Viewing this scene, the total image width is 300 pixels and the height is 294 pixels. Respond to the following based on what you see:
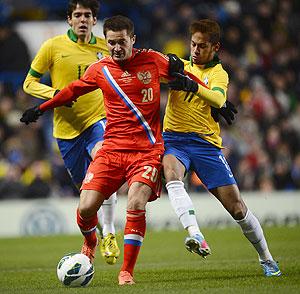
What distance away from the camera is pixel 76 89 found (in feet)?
29.2

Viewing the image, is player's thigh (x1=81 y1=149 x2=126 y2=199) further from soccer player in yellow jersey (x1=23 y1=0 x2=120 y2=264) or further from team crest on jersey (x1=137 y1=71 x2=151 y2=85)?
soccer player in yellow jersey (x1=23 y1=0 x2=120 y2=264)

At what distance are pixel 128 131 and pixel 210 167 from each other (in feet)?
3.01

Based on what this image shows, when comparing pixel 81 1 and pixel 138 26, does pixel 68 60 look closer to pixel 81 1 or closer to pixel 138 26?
→ pixel 81 1

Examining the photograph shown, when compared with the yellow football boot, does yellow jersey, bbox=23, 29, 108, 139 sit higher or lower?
higher

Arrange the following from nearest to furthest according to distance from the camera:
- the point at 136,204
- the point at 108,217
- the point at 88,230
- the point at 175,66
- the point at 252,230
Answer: the point at 136,204
the point at 175,66
the point at 252,230
the point at 88,230
the point at 108,217

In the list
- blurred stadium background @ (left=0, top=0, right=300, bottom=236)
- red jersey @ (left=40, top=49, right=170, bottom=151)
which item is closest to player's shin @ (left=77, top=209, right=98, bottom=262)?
red jersey @ (left=40, top=49, right=170, bottom=151)

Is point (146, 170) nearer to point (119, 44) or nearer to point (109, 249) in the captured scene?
point (119, 44)

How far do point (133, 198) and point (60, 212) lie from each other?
9.16 metres

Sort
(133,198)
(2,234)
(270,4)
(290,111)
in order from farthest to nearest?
(270,4) < (290,111) < (2,234) < (133,198)

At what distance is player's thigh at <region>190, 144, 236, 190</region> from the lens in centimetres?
898

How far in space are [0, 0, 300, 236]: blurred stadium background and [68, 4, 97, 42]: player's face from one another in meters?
7.17

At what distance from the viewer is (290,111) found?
20.7 metres

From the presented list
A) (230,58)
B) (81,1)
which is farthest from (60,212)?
(81,1)

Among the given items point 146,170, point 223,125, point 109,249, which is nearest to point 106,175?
point 146,170
